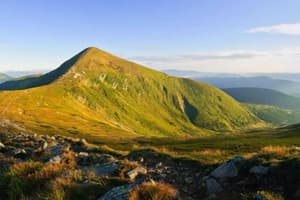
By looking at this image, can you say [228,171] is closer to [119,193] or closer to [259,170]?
[259,170]

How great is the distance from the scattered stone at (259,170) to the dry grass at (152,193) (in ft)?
14.4

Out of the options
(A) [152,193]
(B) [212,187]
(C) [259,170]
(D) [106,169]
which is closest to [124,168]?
(D) [106,169]

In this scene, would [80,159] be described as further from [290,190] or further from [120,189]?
[290,190]

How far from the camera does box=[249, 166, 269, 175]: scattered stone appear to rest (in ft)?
44.2

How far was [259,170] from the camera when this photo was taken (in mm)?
13609

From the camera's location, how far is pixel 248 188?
1281 cm

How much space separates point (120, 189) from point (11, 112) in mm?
166190

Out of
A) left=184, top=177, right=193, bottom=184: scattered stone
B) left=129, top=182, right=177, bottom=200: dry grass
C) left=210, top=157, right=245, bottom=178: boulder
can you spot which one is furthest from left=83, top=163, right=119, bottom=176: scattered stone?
left=210, top=157, right=245, bottom=178: boulder

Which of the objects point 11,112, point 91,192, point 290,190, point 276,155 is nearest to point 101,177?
point 91,192

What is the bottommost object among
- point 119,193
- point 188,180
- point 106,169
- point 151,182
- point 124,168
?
point 188,180

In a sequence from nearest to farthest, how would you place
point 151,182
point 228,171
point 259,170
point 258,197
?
point 258,197 < point 151,182 < point 259,170 < point 228,171

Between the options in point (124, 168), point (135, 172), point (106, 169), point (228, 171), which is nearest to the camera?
point (228, 171)

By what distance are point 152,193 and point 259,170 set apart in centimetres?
545

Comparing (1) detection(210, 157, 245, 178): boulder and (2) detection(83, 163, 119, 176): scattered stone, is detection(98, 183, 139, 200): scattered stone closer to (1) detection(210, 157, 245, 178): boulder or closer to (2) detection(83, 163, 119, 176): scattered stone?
(2) detection(83, 163, 119, 176): scattered stone
